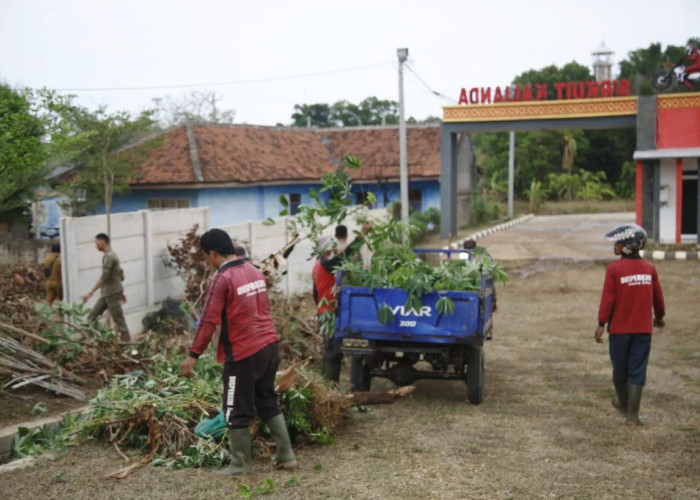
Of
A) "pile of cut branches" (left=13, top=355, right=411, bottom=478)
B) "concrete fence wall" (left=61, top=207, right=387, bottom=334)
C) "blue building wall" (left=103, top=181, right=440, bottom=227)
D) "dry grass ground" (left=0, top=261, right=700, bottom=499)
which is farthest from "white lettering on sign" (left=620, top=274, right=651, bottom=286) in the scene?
"blue building wall" (left=103, top=181, right=440, bottom=227)

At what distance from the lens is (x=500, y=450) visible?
646 centimetres

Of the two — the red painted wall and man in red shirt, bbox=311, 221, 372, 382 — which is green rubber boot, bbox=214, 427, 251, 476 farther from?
the red painted wall

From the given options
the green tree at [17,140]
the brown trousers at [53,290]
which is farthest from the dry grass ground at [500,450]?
the green tree at [17,140]

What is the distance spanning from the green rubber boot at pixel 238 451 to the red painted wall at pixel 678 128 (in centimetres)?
2143

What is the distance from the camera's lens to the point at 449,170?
28.1m

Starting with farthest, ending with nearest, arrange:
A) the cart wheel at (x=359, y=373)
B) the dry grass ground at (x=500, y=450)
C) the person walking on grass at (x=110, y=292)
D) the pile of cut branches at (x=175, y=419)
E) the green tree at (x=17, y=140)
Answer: the person walking on grass at (x=110, y=292)
the green tree at (x=17, y=140)
the cart wheel at (x=359, y=373)
the pile of cut branches at (x=175, y=419)
the dry grass ground at (x=500, y=450)

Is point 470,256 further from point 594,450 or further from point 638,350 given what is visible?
point 594,450

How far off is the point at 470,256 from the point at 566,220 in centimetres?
2929

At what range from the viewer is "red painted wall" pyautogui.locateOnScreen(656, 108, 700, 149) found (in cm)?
2356

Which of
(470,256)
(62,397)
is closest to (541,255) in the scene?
(470,256)

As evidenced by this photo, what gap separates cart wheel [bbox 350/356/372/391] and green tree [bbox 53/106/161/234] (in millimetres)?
18819

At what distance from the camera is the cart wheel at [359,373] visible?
8.23 meters

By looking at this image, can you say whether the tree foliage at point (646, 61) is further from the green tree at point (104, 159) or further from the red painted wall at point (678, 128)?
the green tree at point (104, 159)

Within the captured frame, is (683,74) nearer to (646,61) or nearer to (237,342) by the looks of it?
(237,342)
